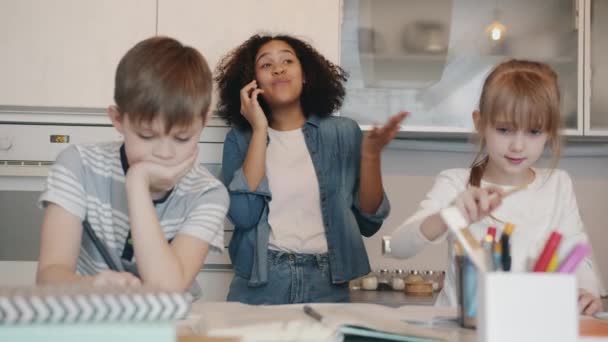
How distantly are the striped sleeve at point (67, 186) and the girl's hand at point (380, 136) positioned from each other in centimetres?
59

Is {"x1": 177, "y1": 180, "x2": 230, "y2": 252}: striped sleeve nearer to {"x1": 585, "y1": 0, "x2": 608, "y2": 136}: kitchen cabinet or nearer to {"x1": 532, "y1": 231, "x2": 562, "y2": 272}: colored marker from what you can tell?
{"x1": 532, "y1": 231, "x2": 562, "y2": 272}: colored marker

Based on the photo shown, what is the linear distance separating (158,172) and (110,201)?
0.53ft

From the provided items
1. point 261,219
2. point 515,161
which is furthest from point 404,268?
point 515,161

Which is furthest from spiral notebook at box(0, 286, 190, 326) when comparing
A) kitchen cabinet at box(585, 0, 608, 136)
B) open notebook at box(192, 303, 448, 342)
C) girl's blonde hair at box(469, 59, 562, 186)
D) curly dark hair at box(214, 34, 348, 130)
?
kitchen cabinet at box(585, 0, 608, 136)

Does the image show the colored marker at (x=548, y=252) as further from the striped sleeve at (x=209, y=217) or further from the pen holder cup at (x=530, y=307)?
the striped sleeve at (x=209, y=217)

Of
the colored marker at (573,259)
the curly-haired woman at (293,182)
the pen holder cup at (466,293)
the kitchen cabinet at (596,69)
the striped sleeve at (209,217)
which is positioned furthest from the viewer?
the kitchen cabinet at (596,69)

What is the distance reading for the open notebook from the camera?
0.88m

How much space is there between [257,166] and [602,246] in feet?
4.49

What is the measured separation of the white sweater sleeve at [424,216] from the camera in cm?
135

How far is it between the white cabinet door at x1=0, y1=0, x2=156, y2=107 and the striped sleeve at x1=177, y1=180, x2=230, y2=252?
1057 millimetres

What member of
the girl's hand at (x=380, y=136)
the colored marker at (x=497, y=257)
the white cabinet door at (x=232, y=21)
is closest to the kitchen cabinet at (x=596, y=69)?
the white cabinet door at (x=232, y=21)

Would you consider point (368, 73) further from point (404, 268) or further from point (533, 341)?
point (533, 341)

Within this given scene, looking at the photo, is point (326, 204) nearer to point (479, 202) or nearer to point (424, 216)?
point (424, 216)

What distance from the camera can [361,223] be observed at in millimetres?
2070
